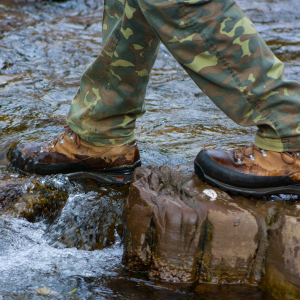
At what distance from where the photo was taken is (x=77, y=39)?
616 cm

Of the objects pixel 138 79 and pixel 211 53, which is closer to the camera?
pixel 211 53

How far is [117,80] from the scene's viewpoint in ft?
6.57

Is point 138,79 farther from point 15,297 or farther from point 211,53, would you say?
point 15,297

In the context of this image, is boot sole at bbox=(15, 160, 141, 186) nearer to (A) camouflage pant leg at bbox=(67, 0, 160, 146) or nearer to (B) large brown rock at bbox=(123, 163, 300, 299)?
(A) camouflage pant leg at bbox=(67, 0, 160, 146)

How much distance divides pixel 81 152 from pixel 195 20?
1.12 metres

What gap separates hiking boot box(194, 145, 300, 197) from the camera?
6.17 ft

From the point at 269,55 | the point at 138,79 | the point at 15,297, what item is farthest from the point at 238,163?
the point at 15,297

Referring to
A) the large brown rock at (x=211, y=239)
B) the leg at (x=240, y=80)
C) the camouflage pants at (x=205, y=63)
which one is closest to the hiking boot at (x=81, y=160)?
the camouflage pants at (x=205, y=63)

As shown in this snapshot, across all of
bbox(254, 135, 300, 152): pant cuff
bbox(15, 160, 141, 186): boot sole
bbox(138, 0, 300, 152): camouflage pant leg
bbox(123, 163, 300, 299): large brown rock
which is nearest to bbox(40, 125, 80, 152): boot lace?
bbox(15, 160, 141, 186): boot sole

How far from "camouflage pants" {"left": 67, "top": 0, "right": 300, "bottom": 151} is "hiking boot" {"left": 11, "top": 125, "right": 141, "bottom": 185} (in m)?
0.26

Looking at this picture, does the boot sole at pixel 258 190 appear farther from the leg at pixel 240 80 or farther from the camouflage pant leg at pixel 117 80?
the camouflage pant leg at pixel 117 80

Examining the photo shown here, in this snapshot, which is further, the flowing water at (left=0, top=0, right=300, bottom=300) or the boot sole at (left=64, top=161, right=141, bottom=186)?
the boot sole at (left=64, top=161, right=141, bottom=186)

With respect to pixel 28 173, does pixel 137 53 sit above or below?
above

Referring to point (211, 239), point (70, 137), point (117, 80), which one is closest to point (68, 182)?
point (70, 137)
